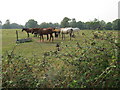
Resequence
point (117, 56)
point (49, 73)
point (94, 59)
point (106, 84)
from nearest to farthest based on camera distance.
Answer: point (117, 56), point (106, 84), point (94, 59), point (49, 73)

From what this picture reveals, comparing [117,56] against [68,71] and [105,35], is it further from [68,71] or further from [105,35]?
[68,71]

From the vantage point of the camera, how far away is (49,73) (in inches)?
145

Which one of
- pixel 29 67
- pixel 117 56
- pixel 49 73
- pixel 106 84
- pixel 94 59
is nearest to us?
pixel 117 56

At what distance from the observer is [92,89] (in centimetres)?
324

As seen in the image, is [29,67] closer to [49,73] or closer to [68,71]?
[49,73]

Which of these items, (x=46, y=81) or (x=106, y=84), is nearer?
(x=106, y=84)

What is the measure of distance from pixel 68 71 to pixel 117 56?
4.94ft

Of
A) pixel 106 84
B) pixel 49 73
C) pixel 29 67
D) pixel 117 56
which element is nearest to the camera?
pixel 117 56

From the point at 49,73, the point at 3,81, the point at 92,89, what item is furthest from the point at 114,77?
the point at 3,81

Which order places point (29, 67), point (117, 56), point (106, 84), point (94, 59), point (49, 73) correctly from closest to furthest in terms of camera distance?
point (117, 56)
point (106, 84)
point (94, 59)
point (49, 73)
point (29, 67)

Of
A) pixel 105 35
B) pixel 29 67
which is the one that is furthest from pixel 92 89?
pixel 29 67

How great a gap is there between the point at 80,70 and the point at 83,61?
0.85 feet

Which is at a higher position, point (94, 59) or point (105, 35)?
point (105, 35)

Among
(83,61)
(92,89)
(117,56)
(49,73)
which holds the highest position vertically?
(117,56)
